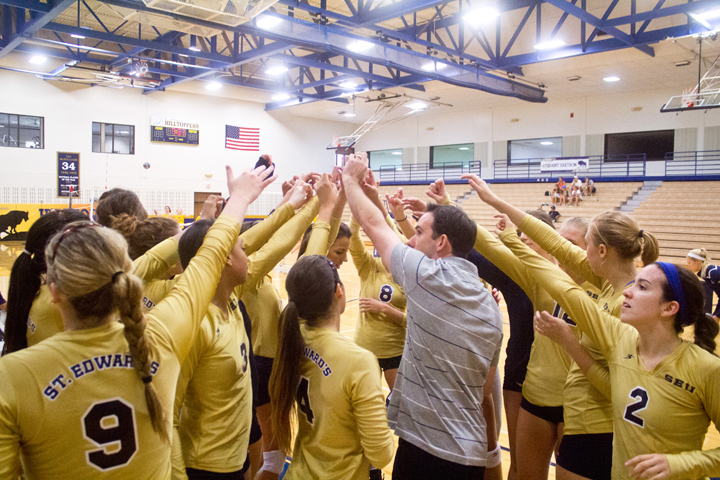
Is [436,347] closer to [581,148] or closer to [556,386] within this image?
[556,386]

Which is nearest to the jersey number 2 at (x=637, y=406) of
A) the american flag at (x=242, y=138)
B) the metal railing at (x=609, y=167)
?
the metal railing at (x=609, y=167)

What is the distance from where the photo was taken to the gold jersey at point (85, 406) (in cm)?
120

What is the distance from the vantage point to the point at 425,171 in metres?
26.0

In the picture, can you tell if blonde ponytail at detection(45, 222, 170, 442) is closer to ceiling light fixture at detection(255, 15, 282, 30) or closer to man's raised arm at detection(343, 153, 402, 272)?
man's raised arm at detection(343, 153, 402, 272)

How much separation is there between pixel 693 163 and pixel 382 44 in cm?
1375

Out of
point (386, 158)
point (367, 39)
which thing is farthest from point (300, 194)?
point (386, 158)

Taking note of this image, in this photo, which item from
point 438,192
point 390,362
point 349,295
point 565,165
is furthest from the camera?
point 565,165

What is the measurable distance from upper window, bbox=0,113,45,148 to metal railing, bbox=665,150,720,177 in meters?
24.4

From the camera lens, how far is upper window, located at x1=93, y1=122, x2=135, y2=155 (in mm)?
20111

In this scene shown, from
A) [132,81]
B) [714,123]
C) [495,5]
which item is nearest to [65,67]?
[132,81]

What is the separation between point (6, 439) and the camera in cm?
118

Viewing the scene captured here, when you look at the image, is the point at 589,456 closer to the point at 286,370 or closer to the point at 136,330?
the point at 286,370

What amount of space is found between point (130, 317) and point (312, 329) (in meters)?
0.77

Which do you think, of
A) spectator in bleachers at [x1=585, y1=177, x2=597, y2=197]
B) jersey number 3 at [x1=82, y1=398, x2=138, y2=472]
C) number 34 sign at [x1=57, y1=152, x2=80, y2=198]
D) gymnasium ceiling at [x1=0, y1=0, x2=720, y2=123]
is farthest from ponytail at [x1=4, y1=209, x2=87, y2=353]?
spectator in bleachers at [x1=585, y1=177, x2=597, y2=197]
